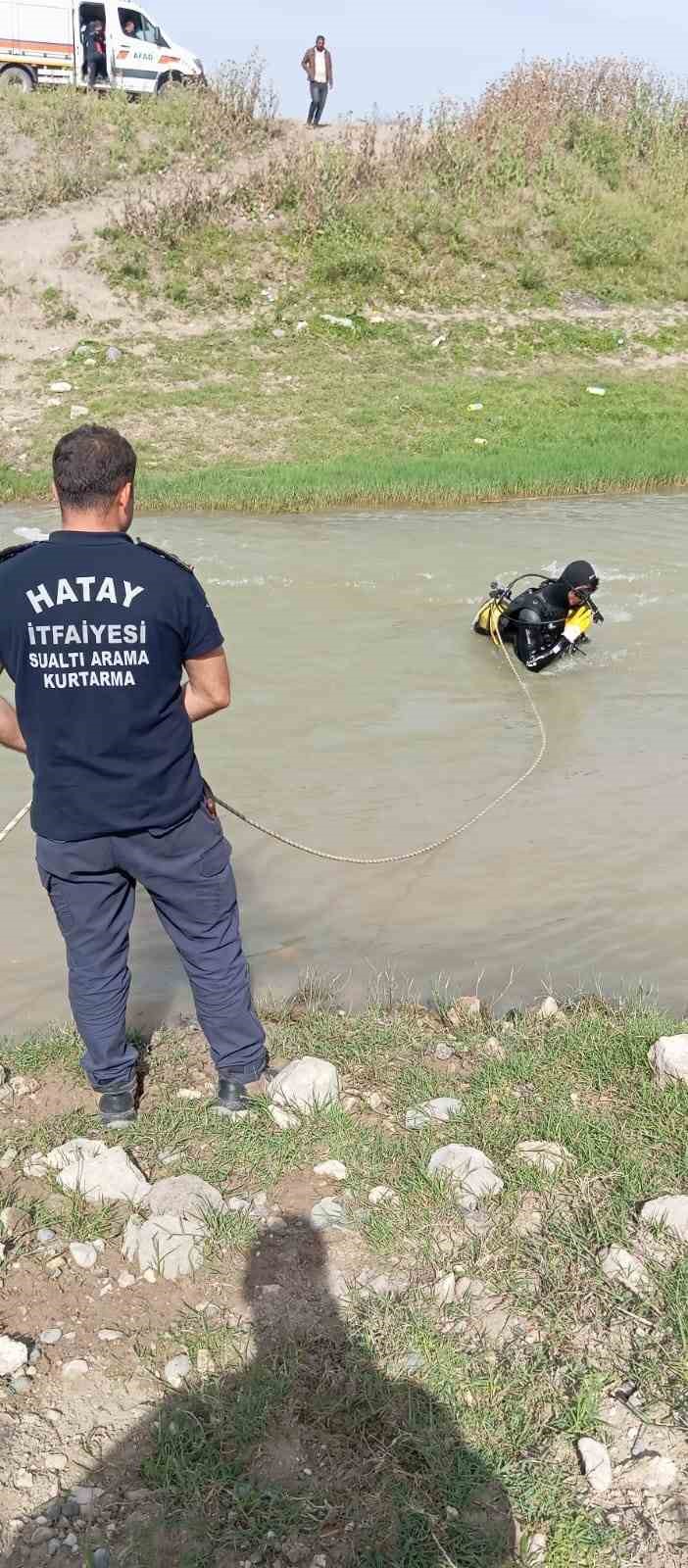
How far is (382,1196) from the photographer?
3074 millimetres

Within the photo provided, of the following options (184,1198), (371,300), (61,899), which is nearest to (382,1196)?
(184,1198)

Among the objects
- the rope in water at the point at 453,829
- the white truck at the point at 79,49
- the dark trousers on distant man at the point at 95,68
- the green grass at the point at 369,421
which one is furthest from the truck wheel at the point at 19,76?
the rope in water at the point at 453,829

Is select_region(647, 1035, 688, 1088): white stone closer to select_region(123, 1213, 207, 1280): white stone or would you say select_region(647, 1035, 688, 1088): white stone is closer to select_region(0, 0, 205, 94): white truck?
select_region(123, 1213, 207, 1280): white stone

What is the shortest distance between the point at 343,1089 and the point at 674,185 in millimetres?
25289

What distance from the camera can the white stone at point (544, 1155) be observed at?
312 cm

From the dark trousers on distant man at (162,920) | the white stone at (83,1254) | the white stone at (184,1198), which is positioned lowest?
the white stone at (83,1254)

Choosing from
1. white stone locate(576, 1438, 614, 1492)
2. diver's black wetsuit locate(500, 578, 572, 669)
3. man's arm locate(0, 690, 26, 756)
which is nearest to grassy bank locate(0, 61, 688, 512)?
diver's black wetsuit locate(500, 578, 572, 669)

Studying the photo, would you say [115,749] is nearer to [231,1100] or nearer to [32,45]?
[231,1100]

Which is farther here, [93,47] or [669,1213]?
[93,47]

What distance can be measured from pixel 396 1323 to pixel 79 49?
1141 inches

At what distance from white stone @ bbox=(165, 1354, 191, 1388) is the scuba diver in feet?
22.3

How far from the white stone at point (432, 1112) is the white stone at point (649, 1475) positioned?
46.8 inches

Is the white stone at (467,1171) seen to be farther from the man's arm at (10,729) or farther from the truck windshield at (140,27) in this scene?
the truck windshield at (140,27)

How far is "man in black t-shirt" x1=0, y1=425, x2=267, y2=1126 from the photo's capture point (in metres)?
2.97
